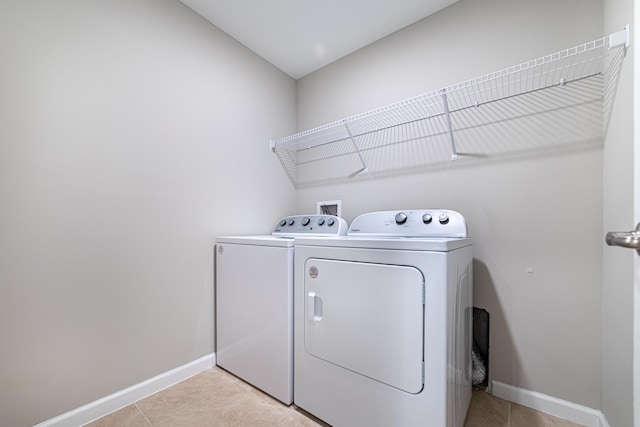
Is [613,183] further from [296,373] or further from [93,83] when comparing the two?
[93,83]

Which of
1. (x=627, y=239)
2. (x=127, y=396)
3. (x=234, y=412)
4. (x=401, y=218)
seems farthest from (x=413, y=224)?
(x=127, y=396)

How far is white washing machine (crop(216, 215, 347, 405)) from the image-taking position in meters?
1.37

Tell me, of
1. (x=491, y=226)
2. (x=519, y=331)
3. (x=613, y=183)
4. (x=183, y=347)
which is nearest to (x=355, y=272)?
(x=491, y=226)

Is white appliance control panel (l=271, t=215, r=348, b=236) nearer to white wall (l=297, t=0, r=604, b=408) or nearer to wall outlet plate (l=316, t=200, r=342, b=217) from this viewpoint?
wall outlet plate (l=316, t=200, r=342, b=217)

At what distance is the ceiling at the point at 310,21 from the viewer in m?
Answer: 1.66

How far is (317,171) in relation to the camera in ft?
7.65

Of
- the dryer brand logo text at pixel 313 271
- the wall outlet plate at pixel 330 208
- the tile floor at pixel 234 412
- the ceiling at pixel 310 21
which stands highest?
the ceiling at pixel 310 21

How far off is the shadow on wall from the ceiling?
5.52 ft

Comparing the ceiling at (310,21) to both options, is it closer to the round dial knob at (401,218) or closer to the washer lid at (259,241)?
the round dial knob at (401,218)

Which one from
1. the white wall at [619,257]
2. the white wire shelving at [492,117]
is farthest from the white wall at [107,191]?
the white wall at [619,257]

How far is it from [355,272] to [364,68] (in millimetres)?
1691

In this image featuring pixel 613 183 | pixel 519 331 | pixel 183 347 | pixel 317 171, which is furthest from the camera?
pixel 317 171

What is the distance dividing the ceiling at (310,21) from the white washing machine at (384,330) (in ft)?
4.67

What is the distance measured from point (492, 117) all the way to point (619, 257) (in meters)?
0.89
